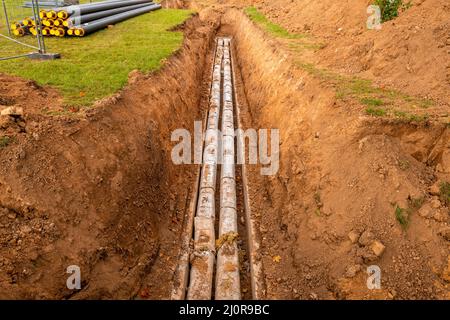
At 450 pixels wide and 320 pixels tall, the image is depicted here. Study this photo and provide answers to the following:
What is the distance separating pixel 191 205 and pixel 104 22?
1227 cm

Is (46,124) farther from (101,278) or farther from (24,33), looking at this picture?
(24,33)

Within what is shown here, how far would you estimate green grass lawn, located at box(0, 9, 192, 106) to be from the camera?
8.78 metres

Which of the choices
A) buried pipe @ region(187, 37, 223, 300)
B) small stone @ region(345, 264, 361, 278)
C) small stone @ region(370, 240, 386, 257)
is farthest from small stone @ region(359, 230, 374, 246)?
buried pipe @ region(187, 37, 223, 300)

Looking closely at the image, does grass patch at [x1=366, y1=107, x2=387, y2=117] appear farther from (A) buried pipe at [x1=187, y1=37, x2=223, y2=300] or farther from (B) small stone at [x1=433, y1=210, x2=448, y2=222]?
(A) buried pipe at [x1=187, y1=37, x2=223, y2=300]

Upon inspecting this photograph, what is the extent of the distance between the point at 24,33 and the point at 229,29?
16.5m

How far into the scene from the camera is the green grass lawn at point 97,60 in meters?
8.78

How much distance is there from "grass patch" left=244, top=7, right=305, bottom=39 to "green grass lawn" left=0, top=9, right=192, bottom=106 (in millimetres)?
4843

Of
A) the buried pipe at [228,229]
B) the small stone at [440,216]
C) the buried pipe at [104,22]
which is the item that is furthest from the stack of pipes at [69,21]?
the small stone at [440,216]

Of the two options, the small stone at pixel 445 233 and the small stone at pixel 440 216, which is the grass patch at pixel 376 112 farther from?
the small stone at pixel 445 233

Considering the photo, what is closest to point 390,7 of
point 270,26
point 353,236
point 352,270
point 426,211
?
point 270,26

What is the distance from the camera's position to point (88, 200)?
20.4ft

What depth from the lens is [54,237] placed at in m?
5.61

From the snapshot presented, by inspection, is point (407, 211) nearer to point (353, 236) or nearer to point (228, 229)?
point (353, 236)
